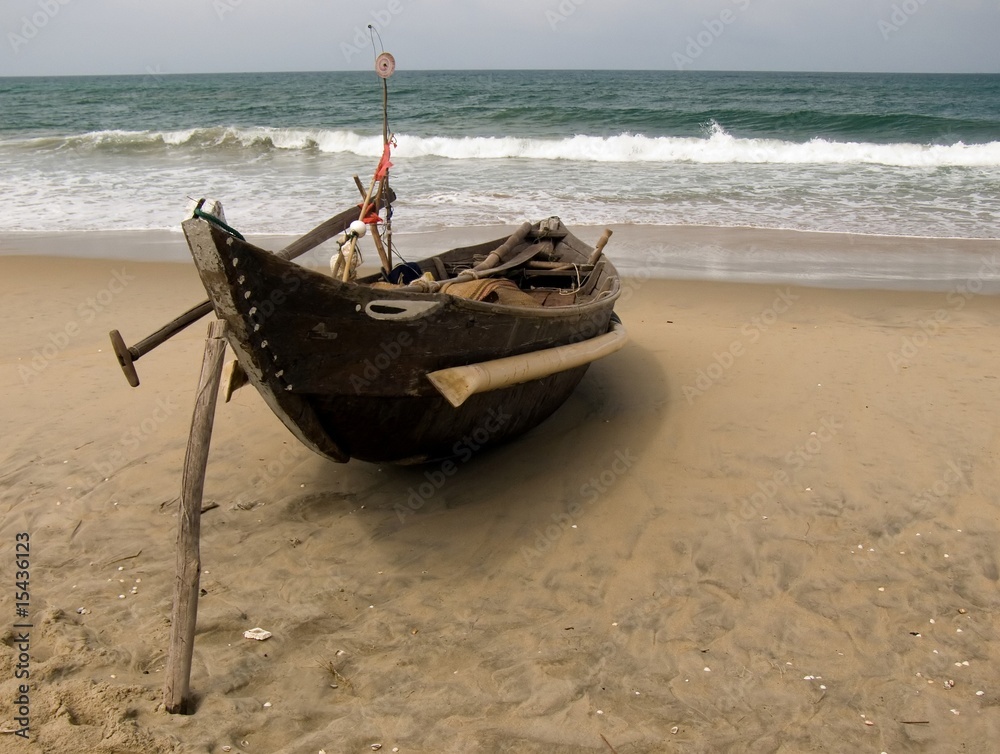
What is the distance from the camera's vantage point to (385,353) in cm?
355

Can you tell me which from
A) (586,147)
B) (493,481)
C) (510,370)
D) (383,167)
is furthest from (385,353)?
(586,147)

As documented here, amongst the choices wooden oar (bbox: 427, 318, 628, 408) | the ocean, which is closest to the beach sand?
wooden oar (bbox: 427, 318, 628, 408)

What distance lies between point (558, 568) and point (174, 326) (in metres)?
2.19

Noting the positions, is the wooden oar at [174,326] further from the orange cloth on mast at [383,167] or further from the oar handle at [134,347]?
the orange cloth on mast at [383,167]

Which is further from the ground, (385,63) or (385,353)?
(385,63)

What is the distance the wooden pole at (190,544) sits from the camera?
115 inches

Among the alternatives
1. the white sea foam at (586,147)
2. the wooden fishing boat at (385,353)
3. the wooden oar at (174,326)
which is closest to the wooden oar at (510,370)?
the wooden fishing boat at (385,353)

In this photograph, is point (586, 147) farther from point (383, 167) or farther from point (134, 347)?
point (134, 347)

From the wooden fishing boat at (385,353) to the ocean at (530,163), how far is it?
6.90 metres

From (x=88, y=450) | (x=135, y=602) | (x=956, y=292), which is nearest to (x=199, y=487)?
(x=135, y=602)

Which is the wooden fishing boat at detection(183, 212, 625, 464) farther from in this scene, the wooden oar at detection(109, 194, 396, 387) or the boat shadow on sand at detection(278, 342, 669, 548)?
the wooden oar at detection(109, 194, 396, 387)

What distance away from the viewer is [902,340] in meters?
6.47

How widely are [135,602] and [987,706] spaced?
3.59 meters

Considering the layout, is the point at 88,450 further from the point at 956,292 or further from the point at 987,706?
Answer: the point at 956,292
